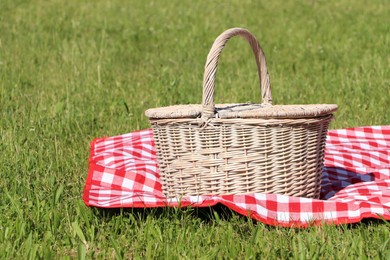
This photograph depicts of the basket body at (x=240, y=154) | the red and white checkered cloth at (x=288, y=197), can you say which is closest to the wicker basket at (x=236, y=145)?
the basket body at (x=240, y=154)

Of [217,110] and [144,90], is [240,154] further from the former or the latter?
[144,90]

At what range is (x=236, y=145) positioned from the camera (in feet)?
10.4

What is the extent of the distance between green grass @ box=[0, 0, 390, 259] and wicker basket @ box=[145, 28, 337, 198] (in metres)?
0.19

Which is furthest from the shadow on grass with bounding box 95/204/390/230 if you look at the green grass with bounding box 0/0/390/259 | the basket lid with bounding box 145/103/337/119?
the basket lid with bounding box 145/103/337/119

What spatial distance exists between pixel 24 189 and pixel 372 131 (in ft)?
8.02

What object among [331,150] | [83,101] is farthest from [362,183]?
[83,101]

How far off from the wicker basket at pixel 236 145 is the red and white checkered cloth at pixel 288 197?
10 centimetres

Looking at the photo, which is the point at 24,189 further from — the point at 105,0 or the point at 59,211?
the point at 105,0

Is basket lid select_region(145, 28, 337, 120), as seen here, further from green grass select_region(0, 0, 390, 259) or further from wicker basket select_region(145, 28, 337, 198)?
green grass select_region(0, 0, 390, 259)

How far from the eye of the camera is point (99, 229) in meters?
2.94

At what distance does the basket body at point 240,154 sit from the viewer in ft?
10.4

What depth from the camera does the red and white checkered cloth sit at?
121 inches

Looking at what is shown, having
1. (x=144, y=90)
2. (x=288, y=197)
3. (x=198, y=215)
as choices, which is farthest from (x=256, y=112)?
(x=144, y=90)

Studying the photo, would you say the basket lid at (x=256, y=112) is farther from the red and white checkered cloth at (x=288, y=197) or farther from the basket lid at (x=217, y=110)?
the red and white checkered cloth at (x=288, y=197)
